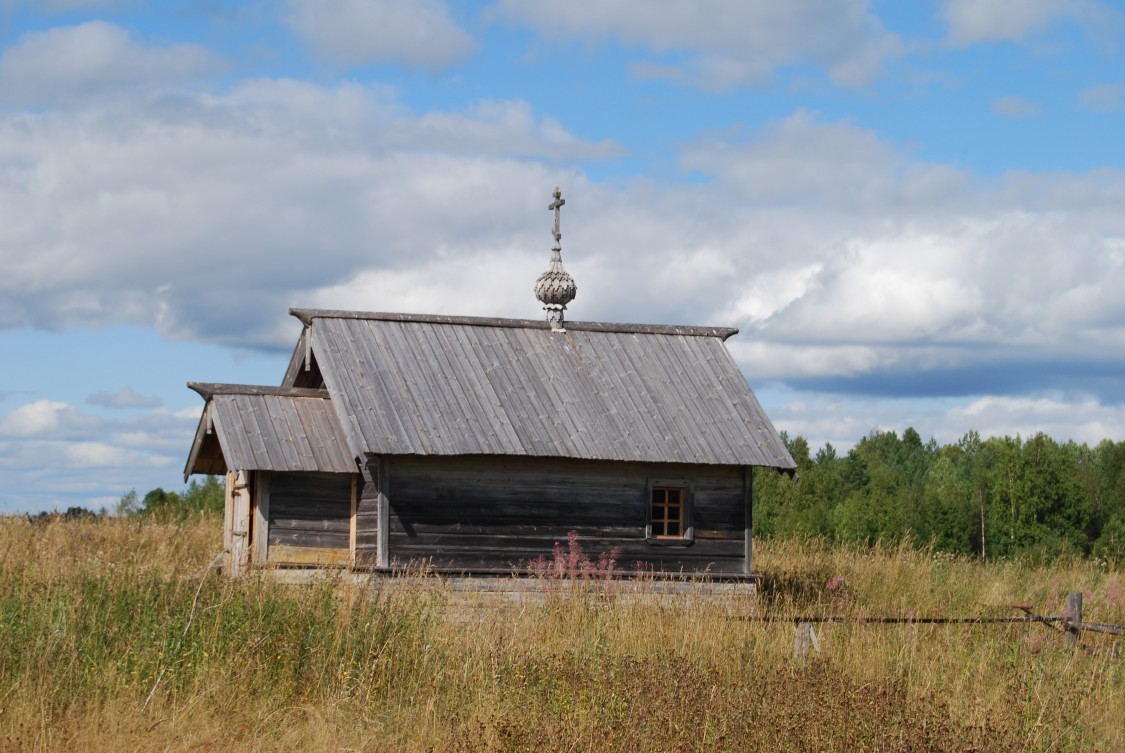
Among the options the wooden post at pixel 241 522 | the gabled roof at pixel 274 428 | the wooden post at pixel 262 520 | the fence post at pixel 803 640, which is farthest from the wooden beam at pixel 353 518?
the fence post at pixel 803 640

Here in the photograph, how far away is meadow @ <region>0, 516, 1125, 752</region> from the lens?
8141 millimetres

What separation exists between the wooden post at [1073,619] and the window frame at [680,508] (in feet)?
18.1

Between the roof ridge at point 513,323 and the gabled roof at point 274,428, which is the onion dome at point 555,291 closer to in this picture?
the roof ridge at point 513,323

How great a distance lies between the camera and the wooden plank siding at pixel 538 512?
16547 millimetres

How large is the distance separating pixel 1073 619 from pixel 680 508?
5.89m

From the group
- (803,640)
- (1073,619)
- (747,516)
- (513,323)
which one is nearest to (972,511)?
(747,516)

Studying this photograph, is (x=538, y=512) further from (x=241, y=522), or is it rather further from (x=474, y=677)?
(x=474, y=677)

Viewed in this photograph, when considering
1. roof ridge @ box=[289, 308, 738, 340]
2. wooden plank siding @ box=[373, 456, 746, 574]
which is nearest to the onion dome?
roof ridge @ box=[289, 308, 738, 340]

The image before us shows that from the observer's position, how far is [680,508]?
17.8 meters

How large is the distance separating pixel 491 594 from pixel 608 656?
641 cm

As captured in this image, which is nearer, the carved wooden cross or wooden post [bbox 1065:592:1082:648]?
wooden post [bbox 1065:592:1082:648]

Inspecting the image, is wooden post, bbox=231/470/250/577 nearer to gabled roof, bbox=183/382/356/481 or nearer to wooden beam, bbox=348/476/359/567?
gabled roof, bbox=183/382/356/481

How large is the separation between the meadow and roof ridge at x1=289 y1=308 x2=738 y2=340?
673 centimetres

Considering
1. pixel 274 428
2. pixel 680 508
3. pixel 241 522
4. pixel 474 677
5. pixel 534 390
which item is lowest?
pixel 474 677
